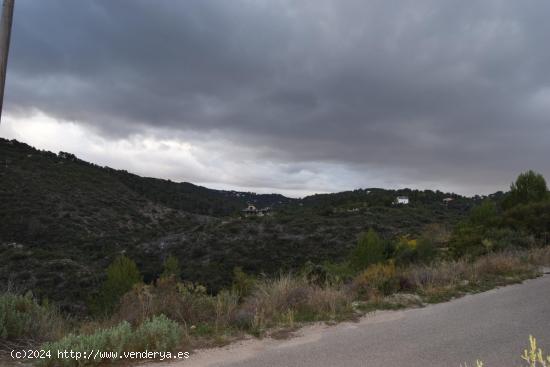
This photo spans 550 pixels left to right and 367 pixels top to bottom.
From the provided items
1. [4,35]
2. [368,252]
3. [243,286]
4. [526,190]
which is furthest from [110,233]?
[4,35]

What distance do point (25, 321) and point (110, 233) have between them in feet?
137

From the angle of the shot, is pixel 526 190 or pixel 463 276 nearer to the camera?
pixel 463 276

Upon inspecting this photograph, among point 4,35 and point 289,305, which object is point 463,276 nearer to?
point 289,305

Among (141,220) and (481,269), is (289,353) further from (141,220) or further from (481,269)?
(141,220)

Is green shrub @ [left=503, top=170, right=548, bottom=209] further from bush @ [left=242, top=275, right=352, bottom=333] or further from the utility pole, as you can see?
the utility pole

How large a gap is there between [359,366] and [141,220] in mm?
52049

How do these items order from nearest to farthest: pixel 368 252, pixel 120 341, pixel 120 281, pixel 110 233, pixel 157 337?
pixel 120 341
pixel 157 337
pixel 368 252
pixel 120 281
pixel 110 233

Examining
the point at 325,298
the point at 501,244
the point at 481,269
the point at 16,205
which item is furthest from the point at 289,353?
the point at 16,205

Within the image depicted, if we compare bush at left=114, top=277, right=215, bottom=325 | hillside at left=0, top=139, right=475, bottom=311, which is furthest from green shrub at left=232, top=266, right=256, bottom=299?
hillside at left=0, top=139, right=475, bottom=311

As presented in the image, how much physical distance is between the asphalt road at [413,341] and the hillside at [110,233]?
58.3 ft

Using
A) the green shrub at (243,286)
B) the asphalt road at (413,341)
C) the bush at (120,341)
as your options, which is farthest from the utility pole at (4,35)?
the green shrub at (243,286)

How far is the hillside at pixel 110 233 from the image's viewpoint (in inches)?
1073

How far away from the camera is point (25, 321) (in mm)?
5348

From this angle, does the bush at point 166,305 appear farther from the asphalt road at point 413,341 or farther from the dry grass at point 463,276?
the dry grass at point 463,276
